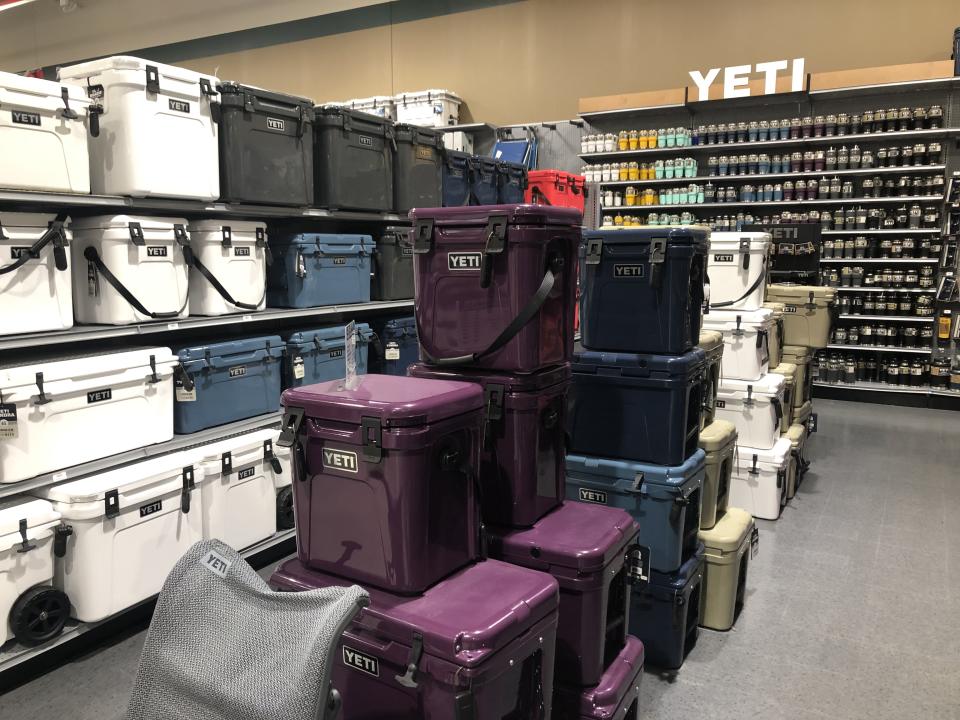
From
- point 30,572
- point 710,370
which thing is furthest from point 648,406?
point 30,572

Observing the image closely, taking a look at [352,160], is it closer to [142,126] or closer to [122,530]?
[142,126]

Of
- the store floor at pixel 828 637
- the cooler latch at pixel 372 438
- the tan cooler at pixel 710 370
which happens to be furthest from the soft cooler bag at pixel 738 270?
the cooler latch at pixel 372 438

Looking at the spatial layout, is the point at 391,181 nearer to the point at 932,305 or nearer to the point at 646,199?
the point at 646,199

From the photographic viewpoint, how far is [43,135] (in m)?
2.69

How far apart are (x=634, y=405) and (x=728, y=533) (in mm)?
752

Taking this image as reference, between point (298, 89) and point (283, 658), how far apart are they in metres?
11.5

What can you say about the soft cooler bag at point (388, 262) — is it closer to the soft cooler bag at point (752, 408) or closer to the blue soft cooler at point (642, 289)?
the blue soft cooler at point (642, 289)

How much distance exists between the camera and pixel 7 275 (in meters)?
2.62

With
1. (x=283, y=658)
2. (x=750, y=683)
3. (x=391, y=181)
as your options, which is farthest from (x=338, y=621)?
(x=391, y=181)

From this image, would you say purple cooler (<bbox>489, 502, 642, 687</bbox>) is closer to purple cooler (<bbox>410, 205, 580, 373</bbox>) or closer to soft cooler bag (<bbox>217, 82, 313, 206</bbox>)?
purple cooler (<bbox>410, 205, 580, 373</bbox>)

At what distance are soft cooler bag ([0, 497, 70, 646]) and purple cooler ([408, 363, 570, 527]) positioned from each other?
5.20 feet

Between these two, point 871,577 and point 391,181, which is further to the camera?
point 391,181

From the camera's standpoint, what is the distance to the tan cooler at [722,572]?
9.55 ft

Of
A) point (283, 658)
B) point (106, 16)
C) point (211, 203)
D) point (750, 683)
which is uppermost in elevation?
point (106, 16)
